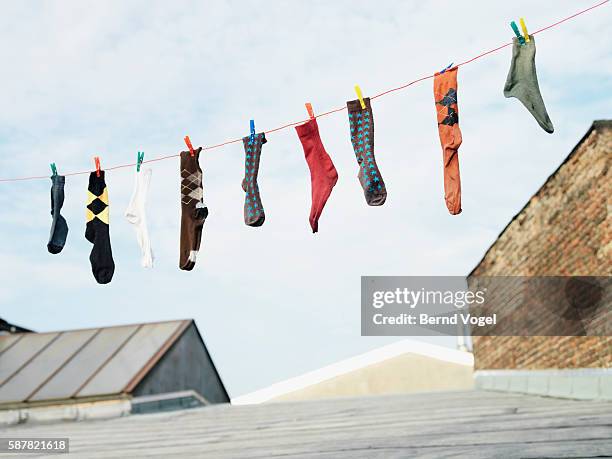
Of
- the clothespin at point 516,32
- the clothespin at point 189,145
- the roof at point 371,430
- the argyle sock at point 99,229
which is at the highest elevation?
the clothespin at point 516,32

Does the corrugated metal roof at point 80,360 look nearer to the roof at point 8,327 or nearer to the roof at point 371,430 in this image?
the roof at point 8,327

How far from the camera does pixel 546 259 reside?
8602 millimetres

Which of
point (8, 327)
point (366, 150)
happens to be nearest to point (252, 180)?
point (366, 150)

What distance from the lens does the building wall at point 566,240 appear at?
7.30 meters

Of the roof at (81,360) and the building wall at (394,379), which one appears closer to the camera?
the roof at (81,360)

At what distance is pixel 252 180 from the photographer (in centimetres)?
626

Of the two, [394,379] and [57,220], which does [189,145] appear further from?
[394,379]

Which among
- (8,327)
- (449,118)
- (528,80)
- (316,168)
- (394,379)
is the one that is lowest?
(394,379)

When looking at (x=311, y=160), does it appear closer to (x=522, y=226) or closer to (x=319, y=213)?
(x=319, y=213)

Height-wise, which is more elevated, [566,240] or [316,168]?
[316,168]

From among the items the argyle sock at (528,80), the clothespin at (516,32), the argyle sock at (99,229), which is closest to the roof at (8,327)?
the argyle sock at (99,229)

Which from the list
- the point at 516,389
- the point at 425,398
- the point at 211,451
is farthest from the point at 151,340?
the point at 211,451

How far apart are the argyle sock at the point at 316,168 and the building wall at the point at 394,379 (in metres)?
11.2

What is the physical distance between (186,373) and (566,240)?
22.6ft
